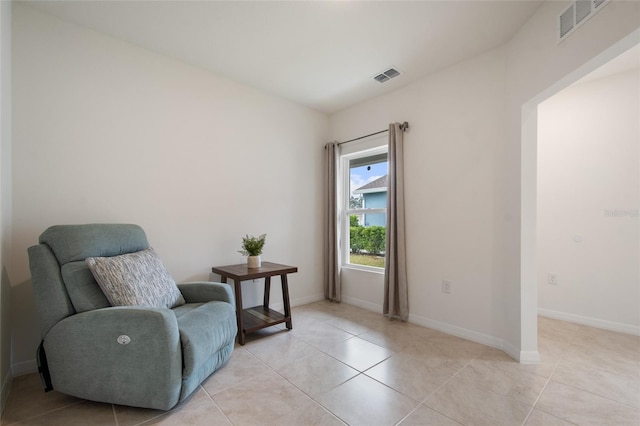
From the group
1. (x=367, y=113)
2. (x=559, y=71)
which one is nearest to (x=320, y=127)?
(x=367, y=113)

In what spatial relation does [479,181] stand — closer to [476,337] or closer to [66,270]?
[476,337]

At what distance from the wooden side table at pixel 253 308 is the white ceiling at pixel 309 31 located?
6.51 ft

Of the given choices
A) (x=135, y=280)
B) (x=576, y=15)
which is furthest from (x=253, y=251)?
(x=576, y=15)

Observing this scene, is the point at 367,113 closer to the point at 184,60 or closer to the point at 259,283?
the point at 184,60

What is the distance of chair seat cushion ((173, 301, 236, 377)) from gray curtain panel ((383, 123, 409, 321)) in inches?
67.6

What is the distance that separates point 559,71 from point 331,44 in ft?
5.38

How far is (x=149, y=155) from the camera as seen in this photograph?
243 cm

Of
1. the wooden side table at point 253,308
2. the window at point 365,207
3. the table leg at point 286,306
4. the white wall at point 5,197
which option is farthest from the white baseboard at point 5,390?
the window at point 365,207

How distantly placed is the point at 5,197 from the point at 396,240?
121 inches

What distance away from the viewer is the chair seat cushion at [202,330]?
5.06 feet

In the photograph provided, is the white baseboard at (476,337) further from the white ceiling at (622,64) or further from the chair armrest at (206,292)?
the white ceiling at (622,64)

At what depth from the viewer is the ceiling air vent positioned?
2792 millimetres

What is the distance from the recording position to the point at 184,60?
8.63 feet

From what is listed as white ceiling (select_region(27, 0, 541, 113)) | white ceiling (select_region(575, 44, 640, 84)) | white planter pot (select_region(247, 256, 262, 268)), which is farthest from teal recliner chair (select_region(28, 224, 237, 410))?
white ceiling (select_region(575, 44, 640, 84))
